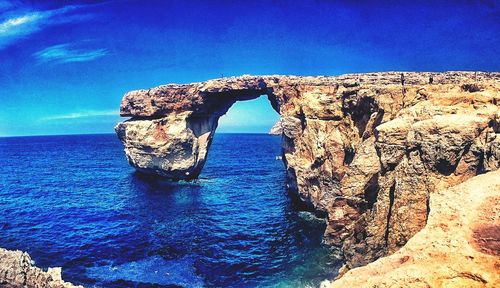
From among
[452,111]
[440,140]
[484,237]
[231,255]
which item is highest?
[452,111]

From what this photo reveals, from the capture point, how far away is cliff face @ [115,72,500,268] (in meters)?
15.8

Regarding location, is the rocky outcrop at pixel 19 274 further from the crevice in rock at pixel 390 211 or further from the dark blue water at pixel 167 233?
the crevice in rock at pixel 390 211

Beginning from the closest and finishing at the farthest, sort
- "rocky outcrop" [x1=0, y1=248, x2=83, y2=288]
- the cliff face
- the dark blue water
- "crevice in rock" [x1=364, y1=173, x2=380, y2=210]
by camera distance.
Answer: the cliff face < "rocky outcrop" [x1=0, y1=248, x2=83, y2=288] < "crevice in rock" [x1=364, y1=173, x2=380, y2=210] < the dark blue water

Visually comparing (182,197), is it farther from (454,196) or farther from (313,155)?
(454,196)

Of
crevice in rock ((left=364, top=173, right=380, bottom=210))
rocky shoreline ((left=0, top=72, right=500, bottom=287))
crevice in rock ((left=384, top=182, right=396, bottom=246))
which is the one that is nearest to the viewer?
rocky shoreline ((left=0, top=72, right=500, bottom=287))

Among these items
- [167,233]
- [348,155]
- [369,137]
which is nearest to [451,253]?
[369,137]

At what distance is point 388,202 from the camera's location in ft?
58.2

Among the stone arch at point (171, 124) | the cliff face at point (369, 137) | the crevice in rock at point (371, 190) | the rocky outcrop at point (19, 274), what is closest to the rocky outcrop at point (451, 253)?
the cliff face at point (369, 137)

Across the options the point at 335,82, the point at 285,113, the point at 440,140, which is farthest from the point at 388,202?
the point at 285,113

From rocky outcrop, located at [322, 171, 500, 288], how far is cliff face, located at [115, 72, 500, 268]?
2.26m

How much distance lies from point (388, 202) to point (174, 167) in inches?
1547

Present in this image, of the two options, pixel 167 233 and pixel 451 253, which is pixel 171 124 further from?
pixel 451 253

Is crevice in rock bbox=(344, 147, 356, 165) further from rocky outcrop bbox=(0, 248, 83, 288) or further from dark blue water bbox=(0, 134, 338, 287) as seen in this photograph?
rocky outcrop bbox=(0, 248, 83, 288)

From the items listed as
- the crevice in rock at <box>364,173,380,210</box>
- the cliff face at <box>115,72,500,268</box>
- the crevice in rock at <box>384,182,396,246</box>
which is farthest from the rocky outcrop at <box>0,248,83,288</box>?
the crevice in rock at <box>364,173,380,210</box>
